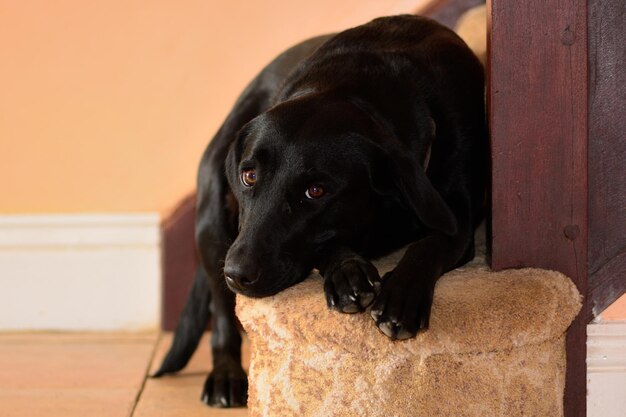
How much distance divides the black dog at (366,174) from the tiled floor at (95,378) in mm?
125

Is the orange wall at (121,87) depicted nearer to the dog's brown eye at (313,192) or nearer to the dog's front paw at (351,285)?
the dog's brown eye at (313,192)

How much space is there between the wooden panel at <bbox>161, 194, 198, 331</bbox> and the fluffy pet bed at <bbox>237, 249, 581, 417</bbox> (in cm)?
111

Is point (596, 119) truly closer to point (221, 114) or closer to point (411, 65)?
point (411, 65)

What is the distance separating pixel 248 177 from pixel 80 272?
1208 mm

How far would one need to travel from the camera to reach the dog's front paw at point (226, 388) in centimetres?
206

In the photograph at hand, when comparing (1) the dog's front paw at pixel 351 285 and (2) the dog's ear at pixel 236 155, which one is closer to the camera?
(1) the dog's front paw at pixel 351 285

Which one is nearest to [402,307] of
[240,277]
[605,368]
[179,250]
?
[240,277]

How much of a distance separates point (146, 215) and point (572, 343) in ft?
4.52

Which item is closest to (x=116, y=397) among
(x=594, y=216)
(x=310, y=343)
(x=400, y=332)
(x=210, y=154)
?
(x=210, y=154)

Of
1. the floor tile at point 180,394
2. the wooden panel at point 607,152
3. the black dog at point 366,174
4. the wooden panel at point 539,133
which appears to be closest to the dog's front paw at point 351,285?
the black dog at point 366,174

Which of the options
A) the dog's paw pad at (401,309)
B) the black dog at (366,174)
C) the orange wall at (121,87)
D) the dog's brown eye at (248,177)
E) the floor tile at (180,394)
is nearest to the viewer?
the dog's paw pad at (401,309)

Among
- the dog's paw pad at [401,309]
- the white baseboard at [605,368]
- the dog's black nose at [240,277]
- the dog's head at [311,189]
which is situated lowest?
the white baseboard at [605,368]

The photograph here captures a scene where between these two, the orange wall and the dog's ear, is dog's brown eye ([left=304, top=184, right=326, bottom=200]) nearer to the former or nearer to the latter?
the dog's ear

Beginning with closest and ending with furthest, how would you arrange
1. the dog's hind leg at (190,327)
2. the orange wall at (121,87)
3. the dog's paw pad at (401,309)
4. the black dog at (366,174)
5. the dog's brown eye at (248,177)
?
1. the dog's paw pad at (401,309)
2. the black dog at (366,174)
3. the dog's brown eye at (248,177)
4. the dog's hind leg at (190,327)
5. the orange wall at (121,87)
